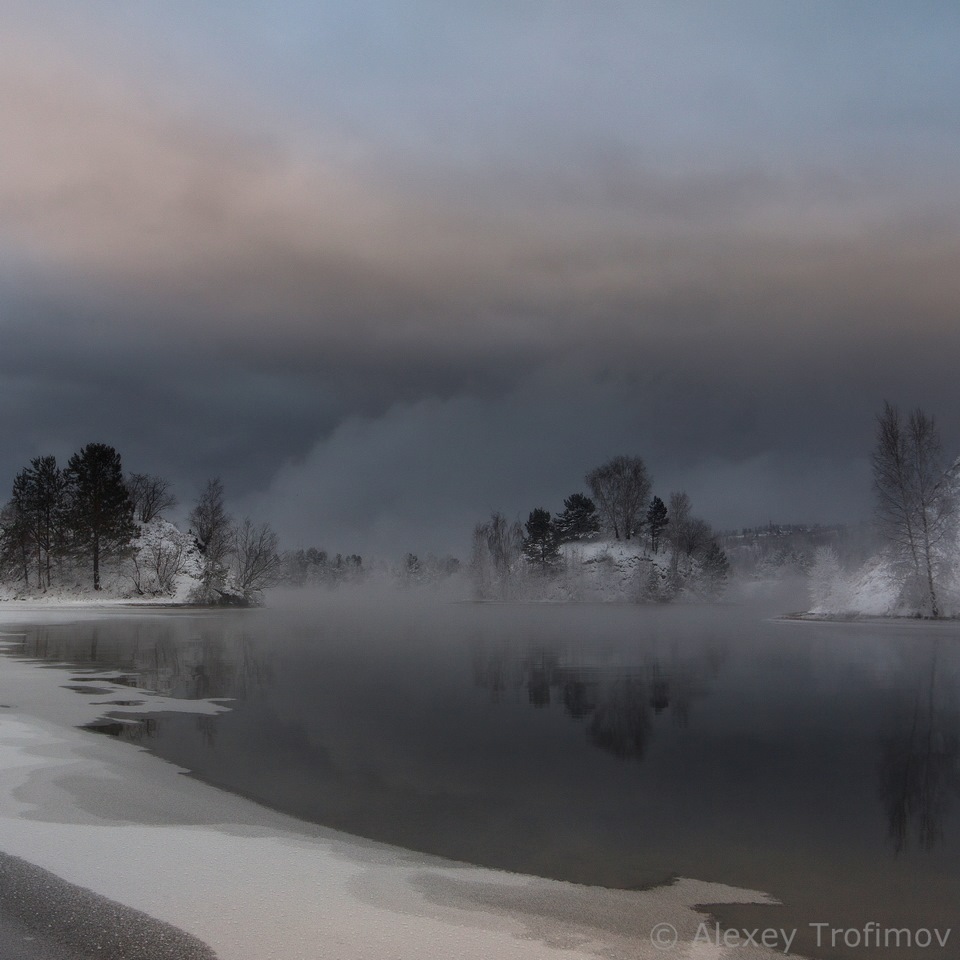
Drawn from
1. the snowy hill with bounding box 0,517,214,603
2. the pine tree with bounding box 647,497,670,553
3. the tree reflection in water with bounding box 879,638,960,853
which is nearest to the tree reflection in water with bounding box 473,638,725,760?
the tree reflection in water with bounding box 879,638,960,853

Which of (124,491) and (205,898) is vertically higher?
(124,491)

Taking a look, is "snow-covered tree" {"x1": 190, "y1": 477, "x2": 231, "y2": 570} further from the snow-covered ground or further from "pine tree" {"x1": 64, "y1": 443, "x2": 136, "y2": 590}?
the snow-covered ground

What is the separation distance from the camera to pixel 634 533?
12406 centimetres

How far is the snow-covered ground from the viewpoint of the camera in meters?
6.31

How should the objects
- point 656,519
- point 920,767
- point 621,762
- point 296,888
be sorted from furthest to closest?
1. point 656,519
2. point 621,762
3. point 920,767
4. point 296,888

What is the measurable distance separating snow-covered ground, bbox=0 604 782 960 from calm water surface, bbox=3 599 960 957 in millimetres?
646

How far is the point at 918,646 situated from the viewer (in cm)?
3722

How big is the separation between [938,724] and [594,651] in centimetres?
1790

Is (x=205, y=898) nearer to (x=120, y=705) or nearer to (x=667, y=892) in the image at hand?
(x=667, y=892)

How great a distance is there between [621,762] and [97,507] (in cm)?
7987

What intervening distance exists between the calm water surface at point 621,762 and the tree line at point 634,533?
9087 cm

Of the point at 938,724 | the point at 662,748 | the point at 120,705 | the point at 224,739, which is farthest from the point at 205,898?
the point at 938,724

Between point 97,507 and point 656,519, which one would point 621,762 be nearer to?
point 97,507

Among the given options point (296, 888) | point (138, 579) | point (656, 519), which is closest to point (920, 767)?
point (296, 888)
